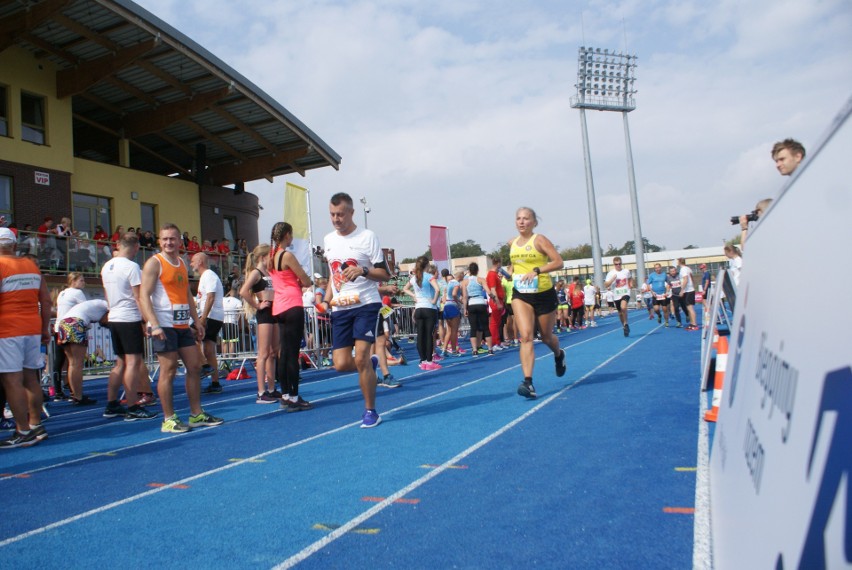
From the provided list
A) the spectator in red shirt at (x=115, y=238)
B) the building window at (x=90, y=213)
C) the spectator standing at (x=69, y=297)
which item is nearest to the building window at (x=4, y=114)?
the building window at (x=90, y=213)

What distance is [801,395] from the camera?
1268 millimetres

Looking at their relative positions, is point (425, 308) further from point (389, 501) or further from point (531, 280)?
point (389, 501)

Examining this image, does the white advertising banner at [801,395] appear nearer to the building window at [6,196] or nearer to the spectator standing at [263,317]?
the spectator standing at [263,317]

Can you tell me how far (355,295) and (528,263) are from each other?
7.26 ft

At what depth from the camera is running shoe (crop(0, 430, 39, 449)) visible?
6.01 m

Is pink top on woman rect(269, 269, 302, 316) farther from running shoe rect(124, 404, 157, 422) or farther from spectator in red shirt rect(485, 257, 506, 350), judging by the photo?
spectator in red shirt rect(485, 257, 506, 350)

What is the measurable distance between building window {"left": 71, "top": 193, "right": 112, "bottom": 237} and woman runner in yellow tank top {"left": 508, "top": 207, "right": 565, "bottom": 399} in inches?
763

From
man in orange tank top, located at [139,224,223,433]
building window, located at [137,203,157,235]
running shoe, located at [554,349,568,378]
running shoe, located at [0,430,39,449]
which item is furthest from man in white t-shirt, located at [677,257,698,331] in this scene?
building window, located at [137,203,157,235]

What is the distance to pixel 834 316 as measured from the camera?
1.13 metres

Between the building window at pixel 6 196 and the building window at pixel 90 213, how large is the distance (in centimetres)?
262

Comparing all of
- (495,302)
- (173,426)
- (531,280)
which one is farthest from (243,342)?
(531,280)

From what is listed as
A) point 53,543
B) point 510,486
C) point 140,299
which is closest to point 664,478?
point 510,486

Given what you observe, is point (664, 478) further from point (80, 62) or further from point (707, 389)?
point (80, 62)

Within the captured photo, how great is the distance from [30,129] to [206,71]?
19.0 feet
